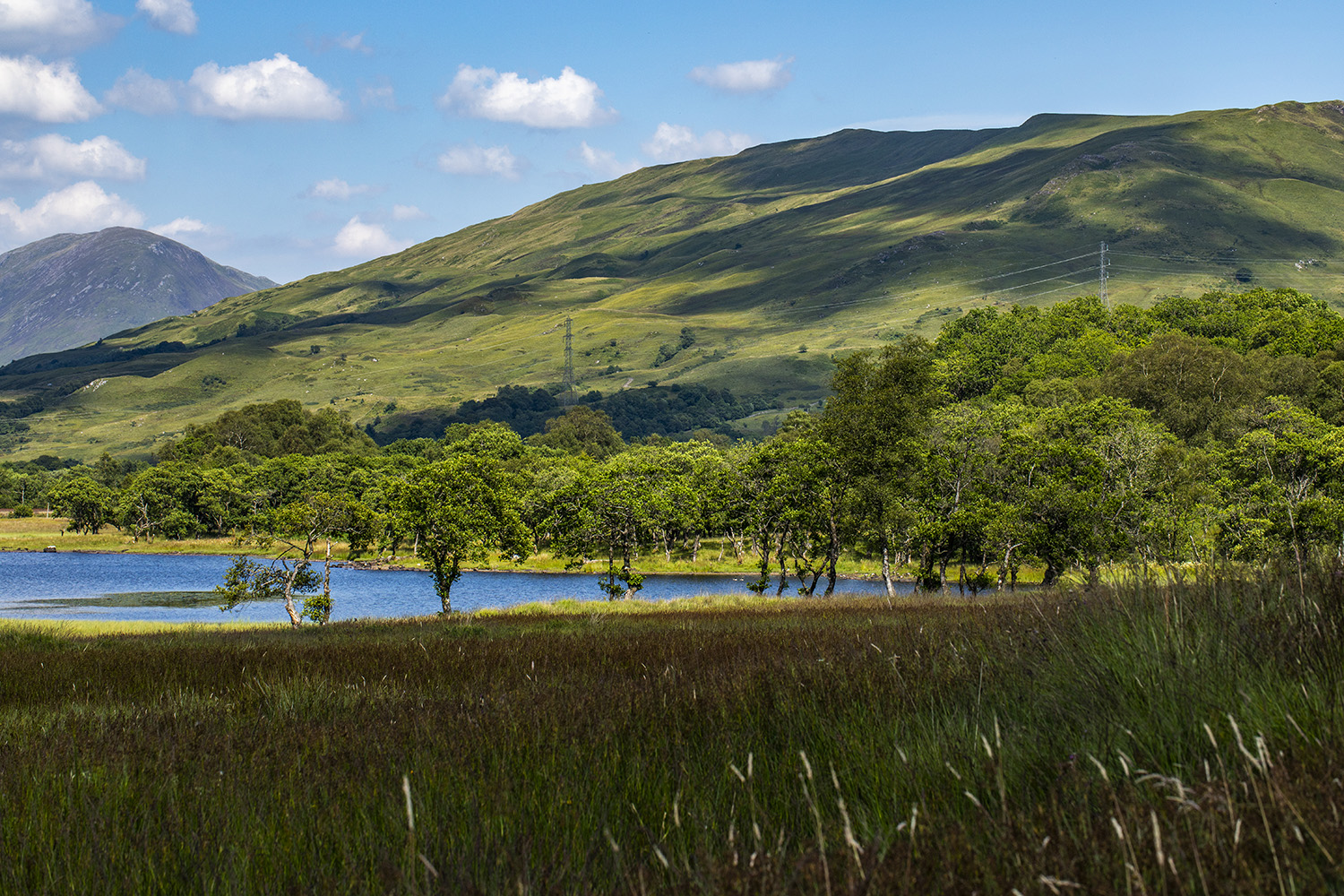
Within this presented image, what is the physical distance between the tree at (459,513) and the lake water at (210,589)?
1848 cm

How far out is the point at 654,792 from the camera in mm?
4395

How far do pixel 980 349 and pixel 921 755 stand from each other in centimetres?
13183

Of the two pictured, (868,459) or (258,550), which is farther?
(258,550)

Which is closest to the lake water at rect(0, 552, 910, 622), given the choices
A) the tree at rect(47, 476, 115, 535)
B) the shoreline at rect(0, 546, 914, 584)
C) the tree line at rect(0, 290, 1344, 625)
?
the shoreline at rect(0, 546, 914, 584)

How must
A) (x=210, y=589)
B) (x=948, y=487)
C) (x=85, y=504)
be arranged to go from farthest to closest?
(x=85, y=504)
(x=210, y=589)
(x=948, y=487)

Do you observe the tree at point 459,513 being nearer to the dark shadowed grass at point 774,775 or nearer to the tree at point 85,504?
the dark shadowed grass at point 774,775

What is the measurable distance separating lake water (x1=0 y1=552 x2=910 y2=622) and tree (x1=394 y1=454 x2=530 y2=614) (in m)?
18.5

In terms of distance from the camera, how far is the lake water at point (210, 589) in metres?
70.8

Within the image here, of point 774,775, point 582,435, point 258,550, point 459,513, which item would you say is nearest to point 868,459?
point 459,513

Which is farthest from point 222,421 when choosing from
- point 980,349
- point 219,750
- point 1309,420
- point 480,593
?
point 219,750

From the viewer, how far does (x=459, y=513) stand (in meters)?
46.5

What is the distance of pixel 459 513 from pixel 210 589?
55915mm

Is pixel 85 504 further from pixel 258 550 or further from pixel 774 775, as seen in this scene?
pixel 774 775

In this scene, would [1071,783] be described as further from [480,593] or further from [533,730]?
[480,593]
